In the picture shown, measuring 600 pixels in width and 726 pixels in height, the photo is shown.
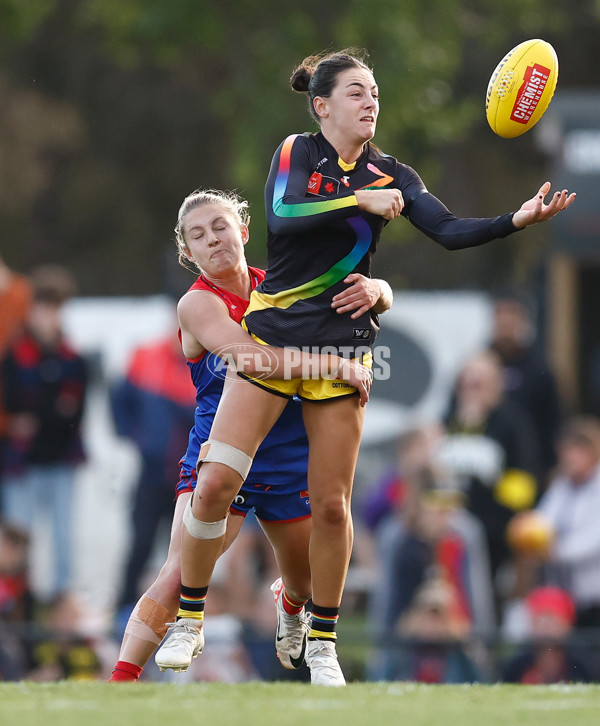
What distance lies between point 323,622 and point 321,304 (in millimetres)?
Result: 1330

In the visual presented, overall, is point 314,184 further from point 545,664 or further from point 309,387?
point 545,664

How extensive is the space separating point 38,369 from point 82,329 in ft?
4.04

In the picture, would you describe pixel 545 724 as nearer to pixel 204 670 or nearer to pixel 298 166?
pixel 298 166

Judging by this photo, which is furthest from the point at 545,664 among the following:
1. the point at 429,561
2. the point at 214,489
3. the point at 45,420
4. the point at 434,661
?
the point at 45,420

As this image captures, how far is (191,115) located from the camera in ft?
63.6

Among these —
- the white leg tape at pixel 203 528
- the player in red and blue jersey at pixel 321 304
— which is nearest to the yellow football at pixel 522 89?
the player in red and blue jersey at pixel 321 304

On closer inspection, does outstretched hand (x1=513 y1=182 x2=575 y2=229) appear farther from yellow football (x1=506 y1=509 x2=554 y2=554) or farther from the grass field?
yellow football (x1=506 y1=509 x2=554 y2=554)

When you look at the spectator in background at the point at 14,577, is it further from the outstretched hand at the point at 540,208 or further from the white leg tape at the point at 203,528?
the outstretched hand at the point at 540,208

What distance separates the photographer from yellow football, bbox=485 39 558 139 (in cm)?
580

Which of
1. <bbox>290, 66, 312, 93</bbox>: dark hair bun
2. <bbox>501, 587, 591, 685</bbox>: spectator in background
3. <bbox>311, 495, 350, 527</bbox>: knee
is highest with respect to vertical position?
<bbox>290, 66, 312, 93</bbox>: dark hair bun

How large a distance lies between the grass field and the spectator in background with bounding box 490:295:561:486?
511 centimetres

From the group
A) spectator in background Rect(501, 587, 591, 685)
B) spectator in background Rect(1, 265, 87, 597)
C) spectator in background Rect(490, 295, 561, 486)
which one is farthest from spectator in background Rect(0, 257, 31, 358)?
spectator in background Rect(501, 587, 591, 685)

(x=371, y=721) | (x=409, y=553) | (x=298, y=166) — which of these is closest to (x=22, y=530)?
(x=409, y=553)

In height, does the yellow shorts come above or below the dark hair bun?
below
